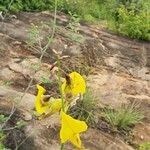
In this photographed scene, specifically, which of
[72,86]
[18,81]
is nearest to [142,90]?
[18,81]

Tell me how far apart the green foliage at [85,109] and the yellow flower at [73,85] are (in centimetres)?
339

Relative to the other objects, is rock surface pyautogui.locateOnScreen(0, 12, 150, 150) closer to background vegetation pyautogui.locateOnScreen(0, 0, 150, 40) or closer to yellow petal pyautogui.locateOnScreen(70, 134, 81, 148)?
background vegetation pyautogui.locateOnScreen(0, 0, 150, 40)

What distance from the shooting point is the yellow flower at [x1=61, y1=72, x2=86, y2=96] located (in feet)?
4.72

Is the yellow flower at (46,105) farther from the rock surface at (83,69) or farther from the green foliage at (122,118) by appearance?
the green foliage at (122,118)

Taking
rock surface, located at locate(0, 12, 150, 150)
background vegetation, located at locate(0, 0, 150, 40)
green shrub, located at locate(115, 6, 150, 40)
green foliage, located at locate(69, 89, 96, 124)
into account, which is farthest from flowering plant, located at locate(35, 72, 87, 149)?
green shrub, located at locate(115, 6, 150, 40)

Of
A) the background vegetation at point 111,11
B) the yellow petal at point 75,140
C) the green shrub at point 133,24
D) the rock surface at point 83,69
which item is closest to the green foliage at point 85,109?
the rock surface at point 83,69

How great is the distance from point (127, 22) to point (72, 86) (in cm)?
621

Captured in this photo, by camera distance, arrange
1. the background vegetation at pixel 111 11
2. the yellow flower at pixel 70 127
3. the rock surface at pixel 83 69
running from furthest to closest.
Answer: the background vegetation at pixel 111 11 → the rock surface at pixel 83 69 → the yellow flower at pixel 70 127

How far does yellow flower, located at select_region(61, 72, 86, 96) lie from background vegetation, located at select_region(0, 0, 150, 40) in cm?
545

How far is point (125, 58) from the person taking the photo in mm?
6578

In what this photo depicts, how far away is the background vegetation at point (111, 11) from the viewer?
7.37 meters

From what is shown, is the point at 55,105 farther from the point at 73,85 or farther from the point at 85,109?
the point at 85,109

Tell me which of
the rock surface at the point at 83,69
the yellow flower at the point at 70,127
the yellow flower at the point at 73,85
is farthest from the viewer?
the rock surface at the point at 83,69

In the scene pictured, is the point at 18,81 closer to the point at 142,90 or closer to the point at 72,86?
the point at 142,90
